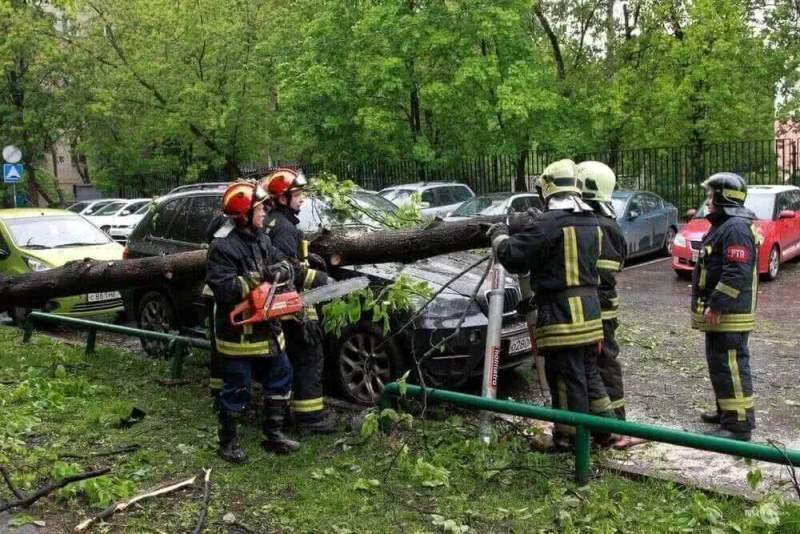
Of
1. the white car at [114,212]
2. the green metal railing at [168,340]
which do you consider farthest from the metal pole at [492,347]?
the white car at [114,212]

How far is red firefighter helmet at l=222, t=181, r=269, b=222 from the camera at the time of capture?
16.1ft

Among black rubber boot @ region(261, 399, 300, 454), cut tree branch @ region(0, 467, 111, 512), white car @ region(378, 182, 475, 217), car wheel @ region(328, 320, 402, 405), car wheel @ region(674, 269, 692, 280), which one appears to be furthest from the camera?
white car @ region(378, 182, 475, 217)

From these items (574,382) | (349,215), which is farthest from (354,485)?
(349,215)

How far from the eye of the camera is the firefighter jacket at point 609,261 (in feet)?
17.4

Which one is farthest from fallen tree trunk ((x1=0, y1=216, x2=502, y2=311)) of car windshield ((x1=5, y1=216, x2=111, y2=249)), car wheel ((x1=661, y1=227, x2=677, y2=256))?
car wheel ((x1=661, y1=227, x2=677, y2=256))

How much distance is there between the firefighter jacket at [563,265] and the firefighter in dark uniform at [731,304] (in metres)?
1.20

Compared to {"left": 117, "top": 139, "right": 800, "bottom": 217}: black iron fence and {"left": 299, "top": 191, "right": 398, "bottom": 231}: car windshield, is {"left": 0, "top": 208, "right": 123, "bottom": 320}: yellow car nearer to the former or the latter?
{"left": 299, "top": 191, "right": 398, "bottom": 231}: car windshield

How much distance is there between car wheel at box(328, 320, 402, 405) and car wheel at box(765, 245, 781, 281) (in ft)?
29.1

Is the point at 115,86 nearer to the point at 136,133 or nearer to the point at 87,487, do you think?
the point at 136,133

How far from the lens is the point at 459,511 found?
4.20 m

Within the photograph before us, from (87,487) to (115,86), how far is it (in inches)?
1008

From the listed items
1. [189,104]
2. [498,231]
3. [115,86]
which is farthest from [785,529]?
[115,86]

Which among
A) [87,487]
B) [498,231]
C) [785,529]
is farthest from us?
[498,231]

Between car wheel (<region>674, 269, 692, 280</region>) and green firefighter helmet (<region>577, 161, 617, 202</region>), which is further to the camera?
car wheel (<region>674, 269, 692, 280</region>)
